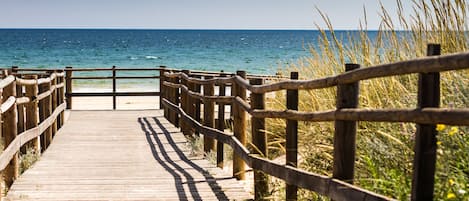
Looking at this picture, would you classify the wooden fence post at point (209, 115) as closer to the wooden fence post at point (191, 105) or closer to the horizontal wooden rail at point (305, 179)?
the horizontal wooden rail at point (305, 179)

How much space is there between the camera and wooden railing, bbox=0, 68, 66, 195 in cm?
690

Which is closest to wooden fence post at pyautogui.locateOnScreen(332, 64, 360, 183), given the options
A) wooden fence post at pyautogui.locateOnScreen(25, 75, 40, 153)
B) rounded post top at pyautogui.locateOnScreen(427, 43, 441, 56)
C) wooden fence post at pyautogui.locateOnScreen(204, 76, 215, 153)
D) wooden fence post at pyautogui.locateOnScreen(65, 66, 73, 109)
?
rounded post top at pyautogui.locateOnScreen(427, 43, 441, 56)

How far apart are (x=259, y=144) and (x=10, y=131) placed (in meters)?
2.63

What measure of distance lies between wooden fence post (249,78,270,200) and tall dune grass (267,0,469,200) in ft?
1.09

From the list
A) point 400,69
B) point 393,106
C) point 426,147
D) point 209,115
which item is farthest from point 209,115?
point 426,147

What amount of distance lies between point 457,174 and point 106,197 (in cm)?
389

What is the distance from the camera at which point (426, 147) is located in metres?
3.22

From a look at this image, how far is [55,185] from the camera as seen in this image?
718 centimetres

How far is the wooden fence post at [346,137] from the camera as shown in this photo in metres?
4.24

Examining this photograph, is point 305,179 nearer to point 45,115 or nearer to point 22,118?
point 22,118

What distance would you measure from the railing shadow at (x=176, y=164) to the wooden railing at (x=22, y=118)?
1.60 metres

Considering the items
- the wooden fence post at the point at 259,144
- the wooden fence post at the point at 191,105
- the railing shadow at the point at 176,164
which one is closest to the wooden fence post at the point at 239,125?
the railing shadow at the point at 176,164

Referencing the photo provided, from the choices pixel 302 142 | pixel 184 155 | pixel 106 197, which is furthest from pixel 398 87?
pixel 184 155

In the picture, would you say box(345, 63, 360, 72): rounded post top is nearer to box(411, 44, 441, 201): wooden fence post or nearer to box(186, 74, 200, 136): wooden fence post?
box(411, 44, 441, 201): wooden fence post
